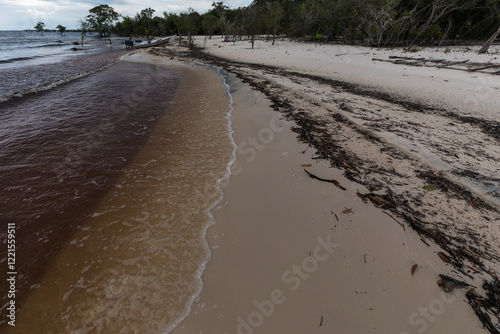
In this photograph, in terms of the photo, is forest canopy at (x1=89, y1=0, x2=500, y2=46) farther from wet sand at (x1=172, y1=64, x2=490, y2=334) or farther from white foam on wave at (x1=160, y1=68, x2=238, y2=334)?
wet sand at (x1=172, y1=64, x2=490, y2=334)

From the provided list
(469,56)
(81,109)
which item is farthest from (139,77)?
(469,56)

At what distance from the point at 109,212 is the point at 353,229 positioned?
13.3 ft

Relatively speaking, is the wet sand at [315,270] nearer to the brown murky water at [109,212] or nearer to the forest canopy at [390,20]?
the brown murky water at [109,212]

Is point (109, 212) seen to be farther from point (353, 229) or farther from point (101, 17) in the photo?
point (101, 17)

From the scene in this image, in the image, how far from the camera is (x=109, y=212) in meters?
3.70

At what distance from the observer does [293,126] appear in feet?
21.6

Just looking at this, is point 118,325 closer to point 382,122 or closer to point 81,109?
point 382,122

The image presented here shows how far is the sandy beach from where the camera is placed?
7.30 ft

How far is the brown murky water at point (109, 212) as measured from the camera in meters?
2.38

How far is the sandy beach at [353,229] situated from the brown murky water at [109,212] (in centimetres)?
47

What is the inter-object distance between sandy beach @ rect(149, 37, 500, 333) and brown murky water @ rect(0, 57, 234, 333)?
466mm

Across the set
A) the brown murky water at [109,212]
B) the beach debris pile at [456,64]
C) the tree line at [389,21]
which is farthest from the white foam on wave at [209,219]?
the tree line at [389,21]

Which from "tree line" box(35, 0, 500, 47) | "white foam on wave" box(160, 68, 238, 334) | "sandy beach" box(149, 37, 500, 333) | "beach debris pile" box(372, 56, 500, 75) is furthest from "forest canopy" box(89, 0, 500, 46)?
"white foam on wave" box(160, 68, 238, 334)

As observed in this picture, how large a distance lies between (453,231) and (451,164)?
8.00 ft
